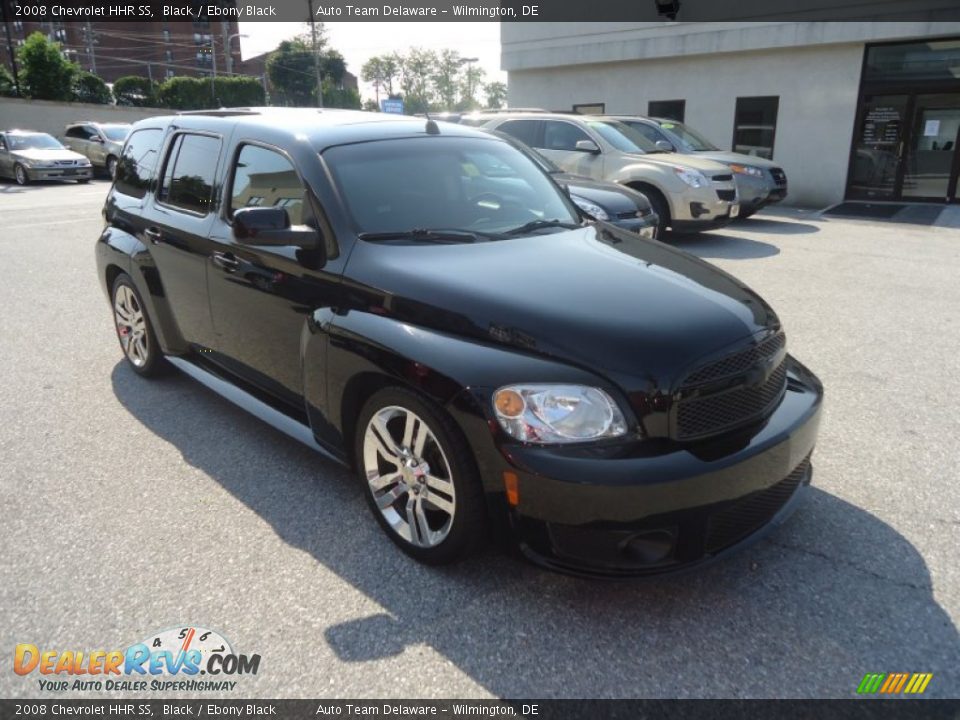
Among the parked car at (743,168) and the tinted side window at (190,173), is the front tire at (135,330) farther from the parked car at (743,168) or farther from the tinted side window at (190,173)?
the parked car at (743,168)

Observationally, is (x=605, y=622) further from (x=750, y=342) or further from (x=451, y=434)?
(x=750, y=342)

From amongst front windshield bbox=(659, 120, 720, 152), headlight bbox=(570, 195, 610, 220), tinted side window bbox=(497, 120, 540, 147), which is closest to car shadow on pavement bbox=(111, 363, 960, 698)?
headlight bbox=(570, 195, 610, 220)

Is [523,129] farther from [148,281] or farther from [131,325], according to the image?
[148,281]

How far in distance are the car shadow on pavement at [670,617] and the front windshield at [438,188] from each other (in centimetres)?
144

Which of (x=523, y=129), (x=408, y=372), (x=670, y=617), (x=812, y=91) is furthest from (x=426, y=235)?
(x=812, y=91)

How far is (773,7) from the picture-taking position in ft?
51.9

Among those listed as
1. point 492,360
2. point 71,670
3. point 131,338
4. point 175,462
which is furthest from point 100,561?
point 131,338

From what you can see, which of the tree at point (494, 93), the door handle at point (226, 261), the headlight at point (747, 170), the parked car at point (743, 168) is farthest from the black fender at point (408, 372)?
the tree at point (494, 93)

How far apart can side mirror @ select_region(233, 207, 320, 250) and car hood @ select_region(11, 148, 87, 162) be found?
2175cm

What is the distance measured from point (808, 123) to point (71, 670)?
17604 mm

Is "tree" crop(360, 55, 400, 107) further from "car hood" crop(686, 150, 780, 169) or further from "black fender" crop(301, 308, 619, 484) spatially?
"black fender" crop(301, 308, 619, 484)

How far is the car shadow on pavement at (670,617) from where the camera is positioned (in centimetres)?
235

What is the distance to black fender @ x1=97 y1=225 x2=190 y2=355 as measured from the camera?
4.48m

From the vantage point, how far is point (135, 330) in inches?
196
